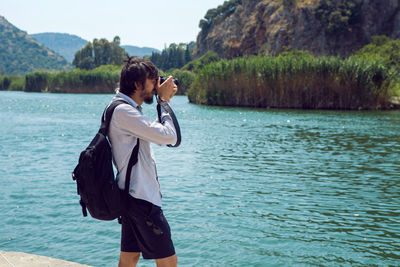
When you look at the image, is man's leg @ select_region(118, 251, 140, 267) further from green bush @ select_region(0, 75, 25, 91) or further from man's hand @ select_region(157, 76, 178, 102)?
green bush @ select_region(0, 75, 25, 91)

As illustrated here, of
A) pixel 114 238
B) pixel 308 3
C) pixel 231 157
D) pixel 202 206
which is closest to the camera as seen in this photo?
pixel 114 238

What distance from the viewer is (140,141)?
3.04m

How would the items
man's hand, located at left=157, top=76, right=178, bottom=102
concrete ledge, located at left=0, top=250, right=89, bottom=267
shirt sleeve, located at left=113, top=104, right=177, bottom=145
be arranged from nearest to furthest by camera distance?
shirt sleeve, located at left=113, top=104, right=177, bottom=145, man's hand, located at left=157, top=76, right=178, bottom=102, concrete ledge, located at left=0, top=250, right=89, bottom=267

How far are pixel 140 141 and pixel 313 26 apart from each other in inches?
3357

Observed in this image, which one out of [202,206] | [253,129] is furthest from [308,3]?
[202,206]

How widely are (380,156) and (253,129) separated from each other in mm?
8875

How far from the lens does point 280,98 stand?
36.5 metres

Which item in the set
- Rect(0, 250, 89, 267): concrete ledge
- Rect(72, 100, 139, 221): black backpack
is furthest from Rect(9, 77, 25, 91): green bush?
Rect(72, 100, 139, 221): black backpack

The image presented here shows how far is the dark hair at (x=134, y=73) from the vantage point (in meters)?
3.00

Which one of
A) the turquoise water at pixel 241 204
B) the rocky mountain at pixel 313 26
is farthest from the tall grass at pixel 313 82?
the rocky mountain at pixel 313 26

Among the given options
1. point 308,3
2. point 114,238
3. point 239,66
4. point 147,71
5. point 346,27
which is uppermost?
point 308,3

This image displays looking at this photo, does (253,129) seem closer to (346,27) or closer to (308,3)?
(346,27)

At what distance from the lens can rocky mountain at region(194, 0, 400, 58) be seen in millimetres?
77500

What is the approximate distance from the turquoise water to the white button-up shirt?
2.90 metres
